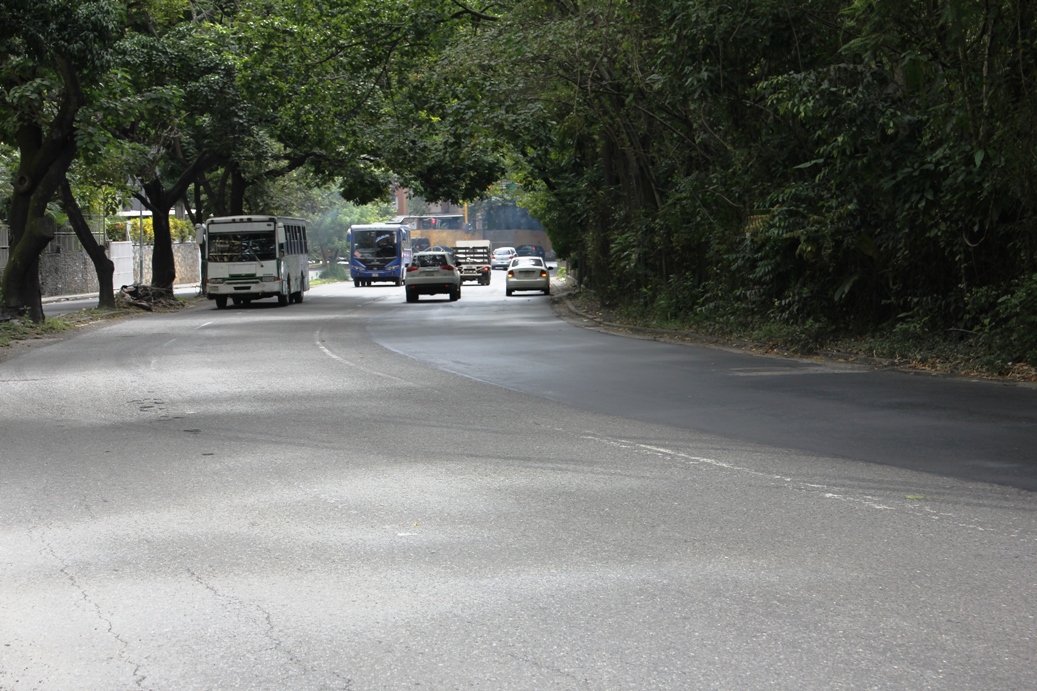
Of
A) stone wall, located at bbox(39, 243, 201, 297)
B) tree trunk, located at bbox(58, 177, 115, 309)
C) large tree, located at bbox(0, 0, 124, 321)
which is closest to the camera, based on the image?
large tree, located at bbox(0, 0, 124, 321)

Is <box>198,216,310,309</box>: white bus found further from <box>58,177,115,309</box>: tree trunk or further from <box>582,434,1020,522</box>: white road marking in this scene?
<box>582,434,1020,522</box>: white road marking

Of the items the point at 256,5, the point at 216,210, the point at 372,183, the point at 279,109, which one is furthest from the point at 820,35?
the point at 216,210

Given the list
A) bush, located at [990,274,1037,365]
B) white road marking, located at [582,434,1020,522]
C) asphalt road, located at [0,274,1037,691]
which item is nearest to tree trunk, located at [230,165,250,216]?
asphalt road, located at [0,274,1037,691]

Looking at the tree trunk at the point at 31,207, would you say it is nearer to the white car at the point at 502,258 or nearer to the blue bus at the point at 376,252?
the blue bus at the point at 376,252

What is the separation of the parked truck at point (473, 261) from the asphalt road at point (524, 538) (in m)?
52.1

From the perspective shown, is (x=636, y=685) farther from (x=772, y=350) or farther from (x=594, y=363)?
(x=772, y=350)

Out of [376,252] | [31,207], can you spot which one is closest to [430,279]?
[31,207]

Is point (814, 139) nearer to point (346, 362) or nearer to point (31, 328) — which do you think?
point (346, 362)

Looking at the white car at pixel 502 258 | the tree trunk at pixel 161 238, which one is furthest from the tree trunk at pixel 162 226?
the white car at pixel 502 258

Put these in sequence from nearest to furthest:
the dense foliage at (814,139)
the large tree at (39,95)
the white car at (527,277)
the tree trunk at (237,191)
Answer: the dense foliage at (814,139) → the large tree at (39,95) → the tree trunk at (237,191) → the white car at (527,277)

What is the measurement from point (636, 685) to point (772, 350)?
16.2m

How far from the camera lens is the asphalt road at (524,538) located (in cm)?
511

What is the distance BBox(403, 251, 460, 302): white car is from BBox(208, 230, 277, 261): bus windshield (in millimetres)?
6189

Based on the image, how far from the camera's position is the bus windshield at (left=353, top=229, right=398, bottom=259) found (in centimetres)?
6800
